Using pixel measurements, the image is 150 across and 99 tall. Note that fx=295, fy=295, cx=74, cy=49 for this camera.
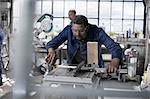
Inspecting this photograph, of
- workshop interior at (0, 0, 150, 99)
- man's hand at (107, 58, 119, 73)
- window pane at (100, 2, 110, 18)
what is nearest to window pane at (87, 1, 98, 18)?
workshop interior at (0, 0, 150, 99)

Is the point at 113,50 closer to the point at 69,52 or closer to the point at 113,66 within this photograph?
the point at 113,66

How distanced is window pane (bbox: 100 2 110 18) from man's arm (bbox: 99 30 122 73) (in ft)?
16.1

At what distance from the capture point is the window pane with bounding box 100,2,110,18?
7.58m

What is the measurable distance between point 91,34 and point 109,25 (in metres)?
4.77

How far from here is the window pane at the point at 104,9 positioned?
758cm

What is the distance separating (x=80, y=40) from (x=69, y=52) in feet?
0.72

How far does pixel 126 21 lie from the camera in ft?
24.8

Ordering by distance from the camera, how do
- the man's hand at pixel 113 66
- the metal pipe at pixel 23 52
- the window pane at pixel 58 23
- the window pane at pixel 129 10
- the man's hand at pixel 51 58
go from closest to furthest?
the metal pipe at pixel 23 52 < the man's hand at pixel 113 66 < the man's hand at pixel 51 58 < the window pane at pixel 58 23 < the window pane at pixel 129 10

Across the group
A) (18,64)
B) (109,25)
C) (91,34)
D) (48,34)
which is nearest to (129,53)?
(109,25)

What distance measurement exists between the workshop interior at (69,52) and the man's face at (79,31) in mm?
19

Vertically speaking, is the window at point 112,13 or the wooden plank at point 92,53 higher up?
the window at point 112,13

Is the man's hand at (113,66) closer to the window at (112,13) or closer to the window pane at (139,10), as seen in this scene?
the window at (112,13)

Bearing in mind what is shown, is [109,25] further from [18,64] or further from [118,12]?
[18,64]

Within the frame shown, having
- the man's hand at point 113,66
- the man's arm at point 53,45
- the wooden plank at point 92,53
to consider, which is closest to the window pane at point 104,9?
the man's arm at point 53,45
